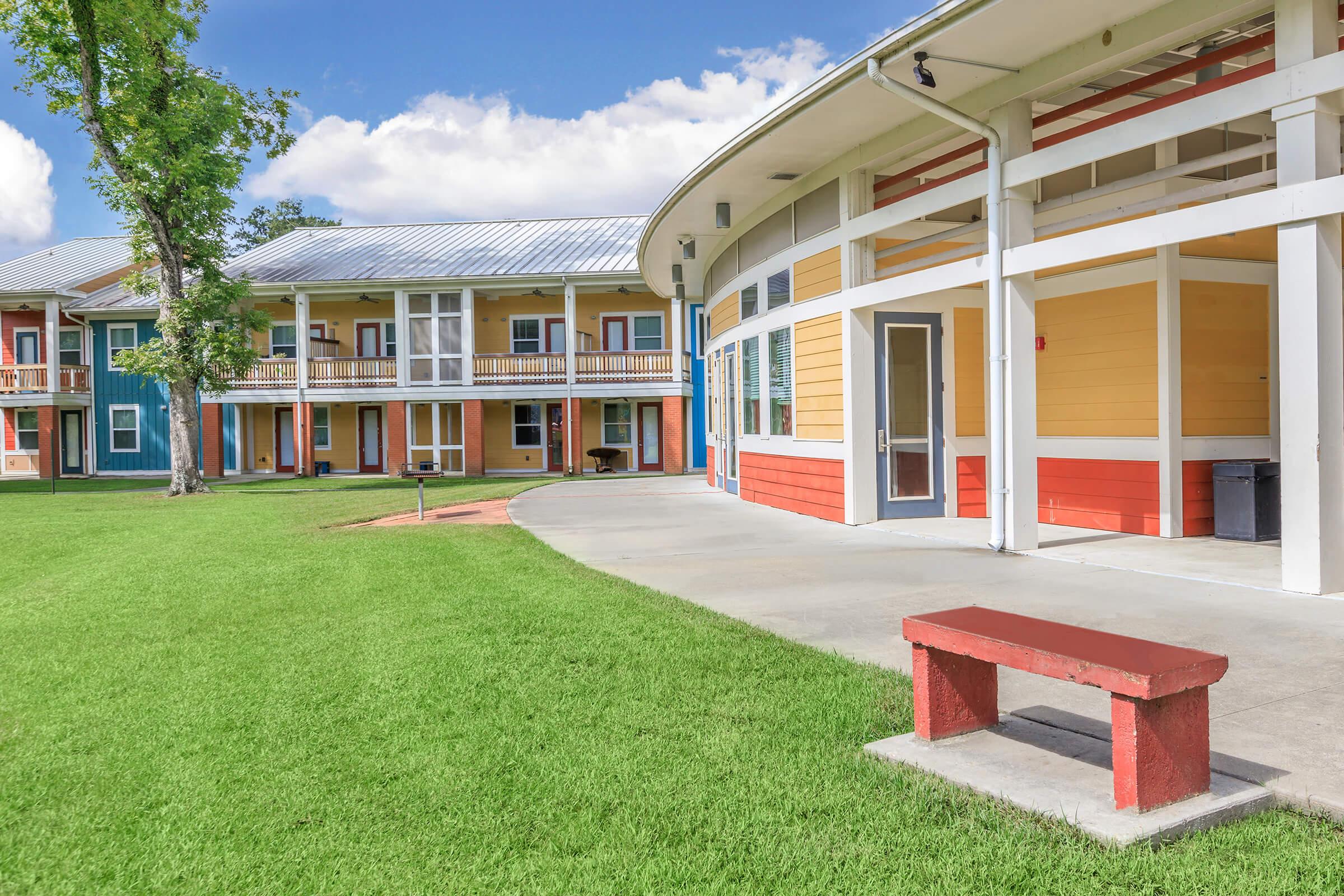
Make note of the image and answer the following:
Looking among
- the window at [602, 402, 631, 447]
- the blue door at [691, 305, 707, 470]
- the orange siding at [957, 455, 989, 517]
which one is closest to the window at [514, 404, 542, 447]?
the window at [602, 402, 631, 447]

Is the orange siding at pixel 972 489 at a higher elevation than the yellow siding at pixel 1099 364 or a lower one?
lower

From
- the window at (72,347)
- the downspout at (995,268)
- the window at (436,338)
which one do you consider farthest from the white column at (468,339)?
the downspout at (995,268)

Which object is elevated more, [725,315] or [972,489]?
[725,315]

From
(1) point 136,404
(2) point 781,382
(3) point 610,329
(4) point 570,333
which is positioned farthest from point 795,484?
(1) point 136,404

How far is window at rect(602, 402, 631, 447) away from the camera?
2731cm

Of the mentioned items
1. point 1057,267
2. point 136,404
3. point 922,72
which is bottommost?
point 136,404

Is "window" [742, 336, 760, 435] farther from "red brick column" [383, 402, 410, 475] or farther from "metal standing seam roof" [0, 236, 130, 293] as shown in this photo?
"metal standing seam roof" [0, 236, 130, 293]

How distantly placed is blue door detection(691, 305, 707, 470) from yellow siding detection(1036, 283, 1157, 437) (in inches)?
597

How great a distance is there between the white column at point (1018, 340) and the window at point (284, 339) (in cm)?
2545

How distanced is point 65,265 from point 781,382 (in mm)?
30399

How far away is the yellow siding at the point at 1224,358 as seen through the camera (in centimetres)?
920

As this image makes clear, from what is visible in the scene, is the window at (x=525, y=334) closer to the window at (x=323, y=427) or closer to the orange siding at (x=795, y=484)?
the window at (x=323, y=427)

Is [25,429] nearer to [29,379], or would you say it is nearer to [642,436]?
[29,379]

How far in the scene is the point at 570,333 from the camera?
2539 centimetres
